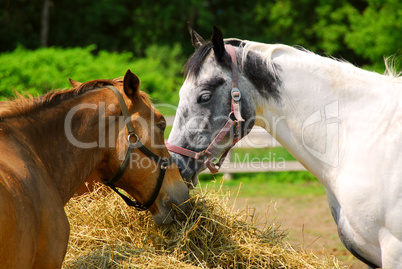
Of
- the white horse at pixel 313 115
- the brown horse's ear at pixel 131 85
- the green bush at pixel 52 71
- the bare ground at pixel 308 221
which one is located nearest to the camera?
the white horse at pixel 313 115

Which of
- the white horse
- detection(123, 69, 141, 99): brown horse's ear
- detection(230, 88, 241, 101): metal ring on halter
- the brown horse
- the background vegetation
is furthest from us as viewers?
the background vegetation

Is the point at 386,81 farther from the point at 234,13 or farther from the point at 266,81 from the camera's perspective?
the point at 234,13

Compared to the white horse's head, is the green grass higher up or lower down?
lower down

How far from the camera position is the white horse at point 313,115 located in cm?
256

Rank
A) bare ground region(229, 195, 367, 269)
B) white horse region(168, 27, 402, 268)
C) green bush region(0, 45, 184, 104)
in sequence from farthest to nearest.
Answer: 1. green bush region(0, 45, 184, 104)
2. bare ground region(229, 195, 367, 269)
3. white horse region(168, 27, 402, 268)

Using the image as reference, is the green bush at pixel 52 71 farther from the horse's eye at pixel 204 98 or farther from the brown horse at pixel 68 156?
the horse's eye at pixel 204 98

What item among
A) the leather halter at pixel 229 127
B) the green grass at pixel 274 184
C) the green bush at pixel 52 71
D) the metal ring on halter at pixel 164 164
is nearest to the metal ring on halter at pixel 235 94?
the leather halter at pixel 229 127

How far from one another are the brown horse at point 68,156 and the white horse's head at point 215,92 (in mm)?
214

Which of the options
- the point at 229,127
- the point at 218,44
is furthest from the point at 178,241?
the point at 218,44

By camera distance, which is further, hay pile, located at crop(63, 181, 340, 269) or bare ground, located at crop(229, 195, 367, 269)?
bare ground, located at crop(229, 195, 367, 269)

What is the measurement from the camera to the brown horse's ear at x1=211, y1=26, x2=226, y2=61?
2748 mm

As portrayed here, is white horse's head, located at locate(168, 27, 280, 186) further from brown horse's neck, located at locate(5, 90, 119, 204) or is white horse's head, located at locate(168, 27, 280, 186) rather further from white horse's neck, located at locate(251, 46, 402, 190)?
brown horse's neck, located at locate(5, 90, 119, 204)

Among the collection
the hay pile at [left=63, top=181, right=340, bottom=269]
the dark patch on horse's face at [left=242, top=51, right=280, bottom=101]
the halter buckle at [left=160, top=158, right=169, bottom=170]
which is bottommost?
the hay pile at [left=63, top=181, right=340, bottom=269]

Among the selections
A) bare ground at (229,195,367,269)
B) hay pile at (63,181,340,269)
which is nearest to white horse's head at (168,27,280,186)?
hay pile at (63,181,340,269)
